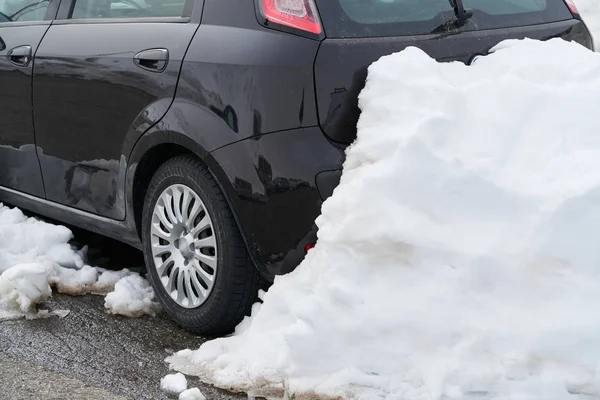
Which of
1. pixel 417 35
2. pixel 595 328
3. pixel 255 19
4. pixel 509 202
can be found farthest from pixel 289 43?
pixel 595 328

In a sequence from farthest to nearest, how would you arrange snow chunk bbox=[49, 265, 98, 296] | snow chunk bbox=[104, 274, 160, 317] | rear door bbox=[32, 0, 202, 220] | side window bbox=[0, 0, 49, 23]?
1. side window bbox=[0, 0, 49, 23]
2. snow chunk bbox=[49, 265, 98, 296]
3. snow chunk bbox=[104, 274, 160, 317]
4. rear door bbox=[32, 0, 202, 220]

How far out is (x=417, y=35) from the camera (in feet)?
12.3

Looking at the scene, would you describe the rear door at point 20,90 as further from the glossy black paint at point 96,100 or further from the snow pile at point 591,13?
the snow pile at point 591,13

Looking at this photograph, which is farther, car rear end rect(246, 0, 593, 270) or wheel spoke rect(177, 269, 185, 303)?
wheel spoke rect(177, 269, 185, 303)

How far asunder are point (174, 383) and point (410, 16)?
168 cm

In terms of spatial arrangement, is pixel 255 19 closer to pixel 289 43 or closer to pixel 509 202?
pixel 289 43

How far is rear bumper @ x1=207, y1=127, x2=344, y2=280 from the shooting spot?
3.50 meters

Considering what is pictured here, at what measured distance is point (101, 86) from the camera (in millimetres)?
4262

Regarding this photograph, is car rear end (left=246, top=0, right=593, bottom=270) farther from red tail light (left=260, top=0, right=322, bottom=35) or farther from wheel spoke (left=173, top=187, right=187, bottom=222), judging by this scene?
wheel spoke (left=173, top=187, right=187, bottom=222)

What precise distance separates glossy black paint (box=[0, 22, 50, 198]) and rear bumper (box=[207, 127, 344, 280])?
63.2 inches

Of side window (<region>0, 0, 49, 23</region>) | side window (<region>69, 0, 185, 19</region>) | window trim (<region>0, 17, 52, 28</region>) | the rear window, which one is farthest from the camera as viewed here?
side window (<region>0, 0, 49, 23</region>)

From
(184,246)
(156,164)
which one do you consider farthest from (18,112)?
(184,246)

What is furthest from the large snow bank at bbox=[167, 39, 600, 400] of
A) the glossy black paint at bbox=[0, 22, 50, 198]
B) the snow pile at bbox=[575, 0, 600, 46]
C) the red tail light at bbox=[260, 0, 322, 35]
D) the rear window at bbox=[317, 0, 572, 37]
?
the snow pile at bbox=[575, 0, 600, 46]

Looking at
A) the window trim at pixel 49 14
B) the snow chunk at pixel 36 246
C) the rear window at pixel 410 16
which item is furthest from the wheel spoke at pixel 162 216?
the window trim at pixel 49 14
